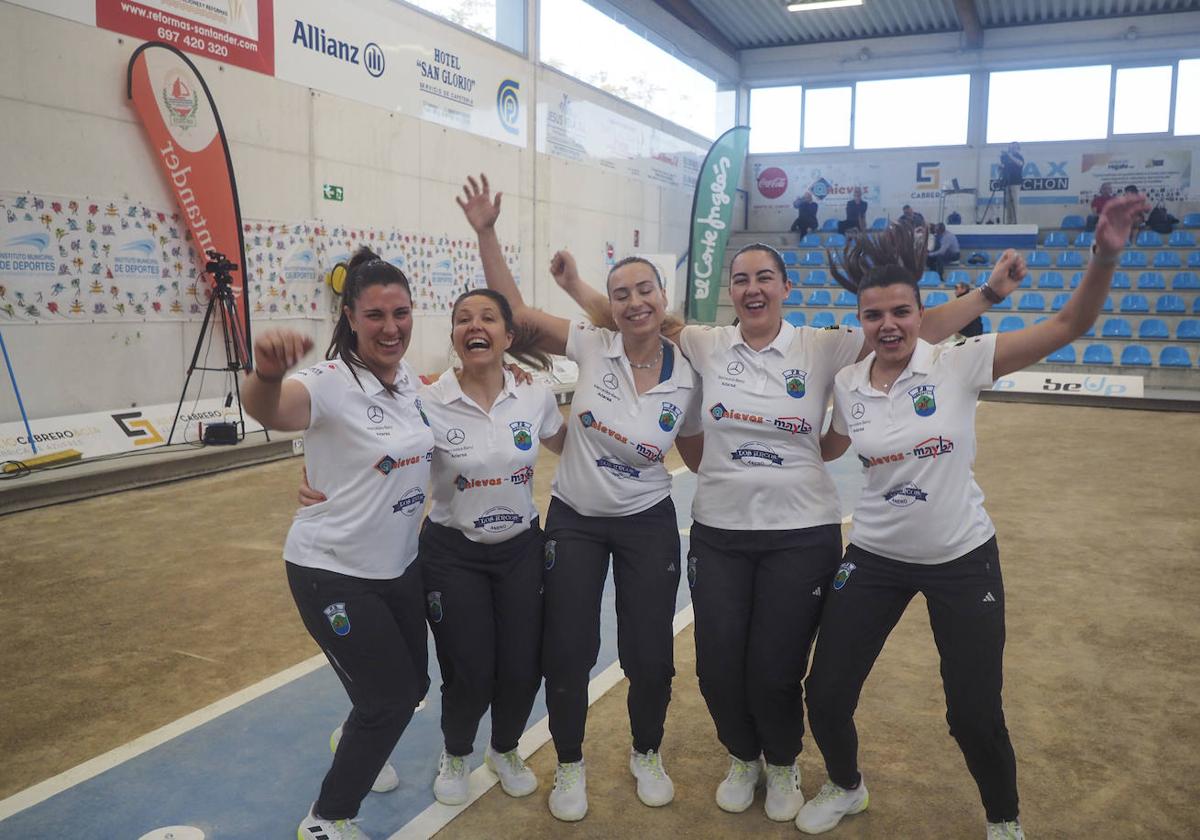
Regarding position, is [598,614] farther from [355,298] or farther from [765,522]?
[355,298]

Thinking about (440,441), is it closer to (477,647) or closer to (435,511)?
(435,511)

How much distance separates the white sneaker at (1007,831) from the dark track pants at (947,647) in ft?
0.08

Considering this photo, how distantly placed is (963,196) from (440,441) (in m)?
21.9

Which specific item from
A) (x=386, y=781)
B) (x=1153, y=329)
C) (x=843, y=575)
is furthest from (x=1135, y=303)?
(x=386, y=781)

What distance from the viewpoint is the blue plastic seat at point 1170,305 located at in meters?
17.4

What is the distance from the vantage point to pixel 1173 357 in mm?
15867

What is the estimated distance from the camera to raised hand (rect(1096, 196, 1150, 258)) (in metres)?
2.63

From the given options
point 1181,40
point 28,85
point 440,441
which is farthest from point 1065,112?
point 440,441

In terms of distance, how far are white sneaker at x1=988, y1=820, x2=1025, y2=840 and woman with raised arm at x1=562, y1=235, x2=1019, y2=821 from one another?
24.7 inches

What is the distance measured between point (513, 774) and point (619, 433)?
1.28 metres

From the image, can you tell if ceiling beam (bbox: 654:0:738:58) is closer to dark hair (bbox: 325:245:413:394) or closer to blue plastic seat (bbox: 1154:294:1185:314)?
blue plastic seat (bbox: 1154:294:1185:314)

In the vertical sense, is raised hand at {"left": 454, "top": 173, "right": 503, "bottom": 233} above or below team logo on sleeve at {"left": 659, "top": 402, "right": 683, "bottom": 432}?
above

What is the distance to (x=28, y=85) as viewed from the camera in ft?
25.6

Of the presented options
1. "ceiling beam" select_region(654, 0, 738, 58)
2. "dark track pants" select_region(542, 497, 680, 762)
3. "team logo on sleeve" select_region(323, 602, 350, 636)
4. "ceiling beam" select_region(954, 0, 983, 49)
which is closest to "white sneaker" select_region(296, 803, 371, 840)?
"team logo on sleeve" select_region(323, 602, 350, 636)
